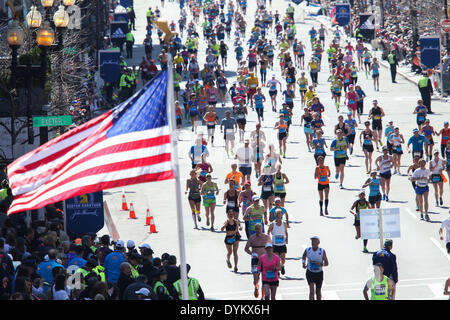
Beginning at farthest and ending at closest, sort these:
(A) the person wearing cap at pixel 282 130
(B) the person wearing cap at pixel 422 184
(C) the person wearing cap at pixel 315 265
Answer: (A) the person wearing cap at pixel 282 130 < (B) the person wearing cap at pixel 422 184 < (C) the person wearing cap at pixel 315 265

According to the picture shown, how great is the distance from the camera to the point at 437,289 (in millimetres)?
18688

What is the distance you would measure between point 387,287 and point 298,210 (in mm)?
10630

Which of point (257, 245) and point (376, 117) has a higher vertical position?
point (376, 117)

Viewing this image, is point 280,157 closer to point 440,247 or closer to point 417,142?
point 417,142

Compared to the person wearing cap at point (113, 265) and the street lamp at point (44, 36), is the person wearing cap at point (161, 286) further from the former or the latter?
the street lamp at point (44, 36)

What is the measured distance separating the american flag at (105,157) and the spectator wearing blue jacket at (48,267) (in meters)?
4.34

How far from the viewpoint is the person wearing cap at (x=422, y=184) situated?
959 inches

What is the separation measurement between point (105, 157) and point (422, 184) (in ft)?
50.4

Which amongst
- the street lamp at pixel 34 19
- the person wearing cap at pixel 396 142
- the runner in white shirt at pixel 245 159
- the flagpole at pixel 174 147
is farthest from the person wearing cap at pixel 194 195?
the flagpole at pixel 174 147

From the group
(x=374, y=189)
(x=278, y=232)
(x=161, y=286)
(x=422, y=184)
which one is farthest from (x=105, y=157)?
(x=422, y=184)

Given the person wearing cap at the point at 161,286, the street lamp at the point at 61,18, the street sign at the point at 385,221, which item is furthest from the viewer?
the street lamp at the point at 61,18

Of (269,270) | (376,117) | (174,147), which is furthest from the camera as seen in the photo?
(376,117)

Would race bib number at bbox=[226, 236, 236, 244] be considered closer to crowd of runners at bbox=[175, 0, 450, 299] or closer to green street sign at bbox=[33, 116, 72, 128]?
crowd of runners at bbox=[175, 0, 450, 299]
